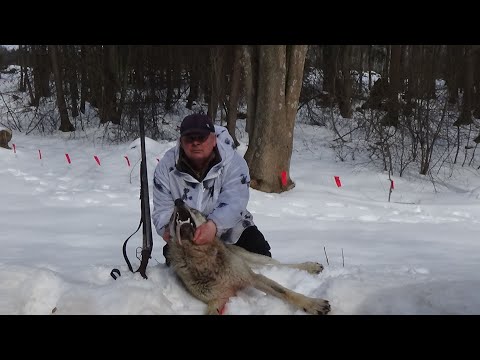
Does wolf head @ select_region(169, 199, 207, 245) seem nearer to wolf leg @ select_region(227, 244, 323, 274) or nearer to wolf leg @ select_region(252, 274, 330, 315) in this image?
wolf leg @ select_region(252, 274, 330, 315)

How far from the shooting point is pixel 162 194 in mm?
3932

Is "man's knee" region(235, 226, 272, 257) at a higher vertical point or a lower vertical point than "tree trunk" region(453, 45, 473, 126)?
lower

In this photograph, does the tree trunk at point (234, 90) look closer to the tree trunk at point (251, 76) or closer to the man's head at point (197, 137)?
the tree trunk at point (251, 76)

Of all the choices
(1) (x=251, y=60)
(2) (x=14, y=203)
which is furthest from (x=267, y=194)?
(2) (x=14, y=203)

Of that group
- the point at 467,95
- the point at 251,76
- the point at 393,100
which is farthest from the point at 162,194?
the point at 467,95

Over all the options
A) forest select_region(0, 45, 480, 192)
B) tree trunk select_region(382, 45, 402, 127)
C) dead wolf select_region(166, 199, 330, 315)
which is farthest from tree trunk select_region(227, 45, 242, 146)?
dead wolf select_region(166, 199, 330, 315)

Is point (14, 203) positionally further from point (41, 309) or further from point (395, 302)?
point (395, 302)

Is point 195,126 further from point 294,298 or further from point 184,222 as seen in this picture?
point 294,298

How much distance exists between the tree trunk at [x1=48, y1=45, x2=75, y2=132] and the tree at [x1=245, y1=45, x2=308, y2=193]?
13.6 m

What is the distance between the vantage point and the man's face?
146 inches

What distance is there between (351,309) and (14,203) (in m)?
7.71

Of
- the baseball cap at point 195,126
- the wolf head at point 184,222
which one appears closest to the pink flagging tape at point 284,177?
the baseball cap at point 195,126

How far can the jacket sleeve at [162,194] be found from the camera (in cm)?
387
